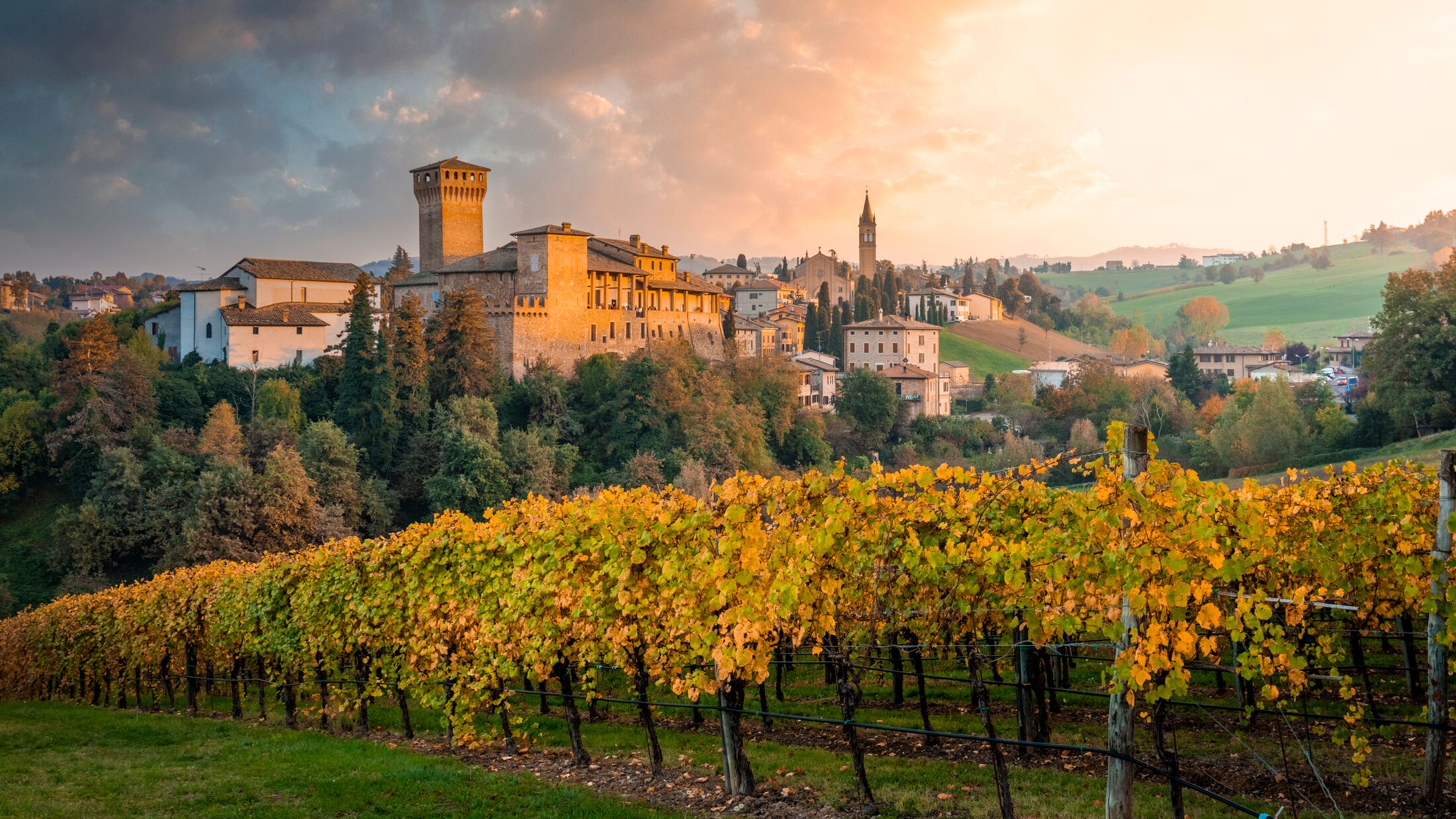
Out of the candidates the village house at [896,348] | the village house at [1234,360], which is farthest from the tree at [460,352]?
the village house at [1234,360]

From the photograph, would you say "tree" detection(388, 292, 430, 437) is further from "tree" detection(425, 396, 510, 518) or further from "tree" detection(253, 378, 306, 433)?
"tree" detection(253, 378, 306, 433)

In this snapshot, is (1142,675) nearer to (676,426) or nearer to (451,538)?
(451,538)

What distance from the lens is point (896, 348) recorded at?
101 meters

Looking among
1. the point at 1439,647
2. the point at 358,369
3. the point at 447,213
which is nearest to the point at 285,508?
the point at 358,369

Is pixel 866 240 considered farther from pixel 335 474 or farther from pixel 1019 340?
pixel 335 474

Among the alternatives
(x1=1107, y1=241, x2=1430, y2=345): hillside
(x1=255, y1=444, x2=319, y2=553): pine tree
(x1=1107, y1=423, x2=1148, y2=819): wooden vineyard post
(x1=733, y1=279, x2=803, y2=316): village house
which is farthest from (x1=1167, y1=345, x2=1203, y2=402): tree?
(x1=1107, y1=423, x2=1148, y2=819): wooden vineyard post

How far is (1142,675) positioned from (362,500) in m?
51.4

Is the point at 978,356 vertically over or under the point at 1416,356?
over

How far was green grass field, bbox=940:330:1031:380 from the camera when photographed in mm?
114125

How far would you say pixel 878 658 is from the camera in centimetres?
1373

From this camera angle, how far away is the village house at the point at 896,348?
96.2 m

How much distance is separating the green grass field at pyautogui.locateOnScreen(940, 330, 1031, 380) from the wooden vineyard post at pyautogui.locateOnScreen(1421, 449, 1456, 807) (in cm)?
Result: 10384

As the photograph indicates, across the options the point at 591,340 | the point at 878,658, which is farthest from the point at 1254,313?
the point at 878,658

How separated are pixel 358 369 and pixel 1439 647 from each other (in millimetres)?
58183
